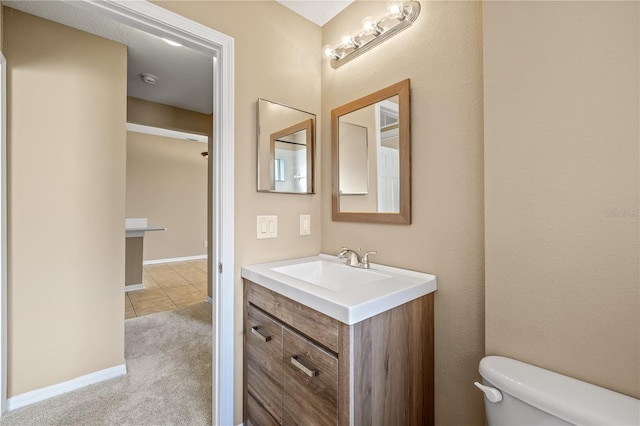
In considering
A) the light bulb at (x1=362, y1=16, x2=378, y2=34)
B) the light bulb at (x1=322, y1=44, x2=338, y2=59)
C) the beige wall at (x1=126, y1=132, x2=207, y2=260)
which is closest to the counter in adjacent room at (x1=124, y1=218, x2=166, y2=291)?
the beige wall at (x1=126, y1=132, x2=207, y2=260)

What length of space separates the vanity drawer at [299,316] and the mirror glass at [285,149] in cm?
57

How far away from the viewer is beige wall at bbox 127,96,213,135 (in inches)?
119

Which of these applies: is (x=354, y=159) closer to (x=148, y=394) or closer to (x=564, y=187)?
(x=564, y=187)

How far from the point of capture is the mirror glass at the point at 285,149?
4.91 ft

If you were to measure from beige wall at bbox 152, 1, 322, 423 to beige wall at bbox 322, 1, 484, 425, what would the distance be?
→ 1.73 ft

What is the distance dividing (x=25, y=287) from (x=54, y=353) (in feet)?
1.56

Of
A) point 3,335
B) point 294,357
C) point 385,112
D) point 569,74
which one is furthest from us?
point 3,335

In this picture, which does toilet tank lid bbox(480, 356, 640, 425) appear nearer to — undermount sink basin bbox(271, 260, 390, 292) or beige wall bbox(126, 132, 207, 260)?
undermount sink basin bbox(271, 260, 390, 292)

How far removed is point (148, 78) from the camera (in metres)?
2.58

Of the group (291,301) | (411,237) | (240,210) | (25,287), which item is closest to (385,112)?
(411,237)

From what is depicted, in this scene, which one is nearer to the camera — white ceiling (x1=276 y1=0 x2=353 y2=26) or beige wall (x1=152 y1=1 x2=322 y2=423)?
beige wall (x1=152 y1=1 x2=322 y2=423)

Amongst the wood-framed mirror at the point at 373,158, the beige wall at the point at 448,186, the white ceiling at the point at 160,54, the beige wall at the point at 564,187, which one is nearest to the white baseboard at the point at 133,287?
the white ceiling at the point at 160,54

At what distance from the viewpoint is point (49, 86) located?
1.73 meters

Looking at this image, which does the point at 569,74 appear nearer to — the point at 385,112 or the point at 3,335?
the point at 385,112
